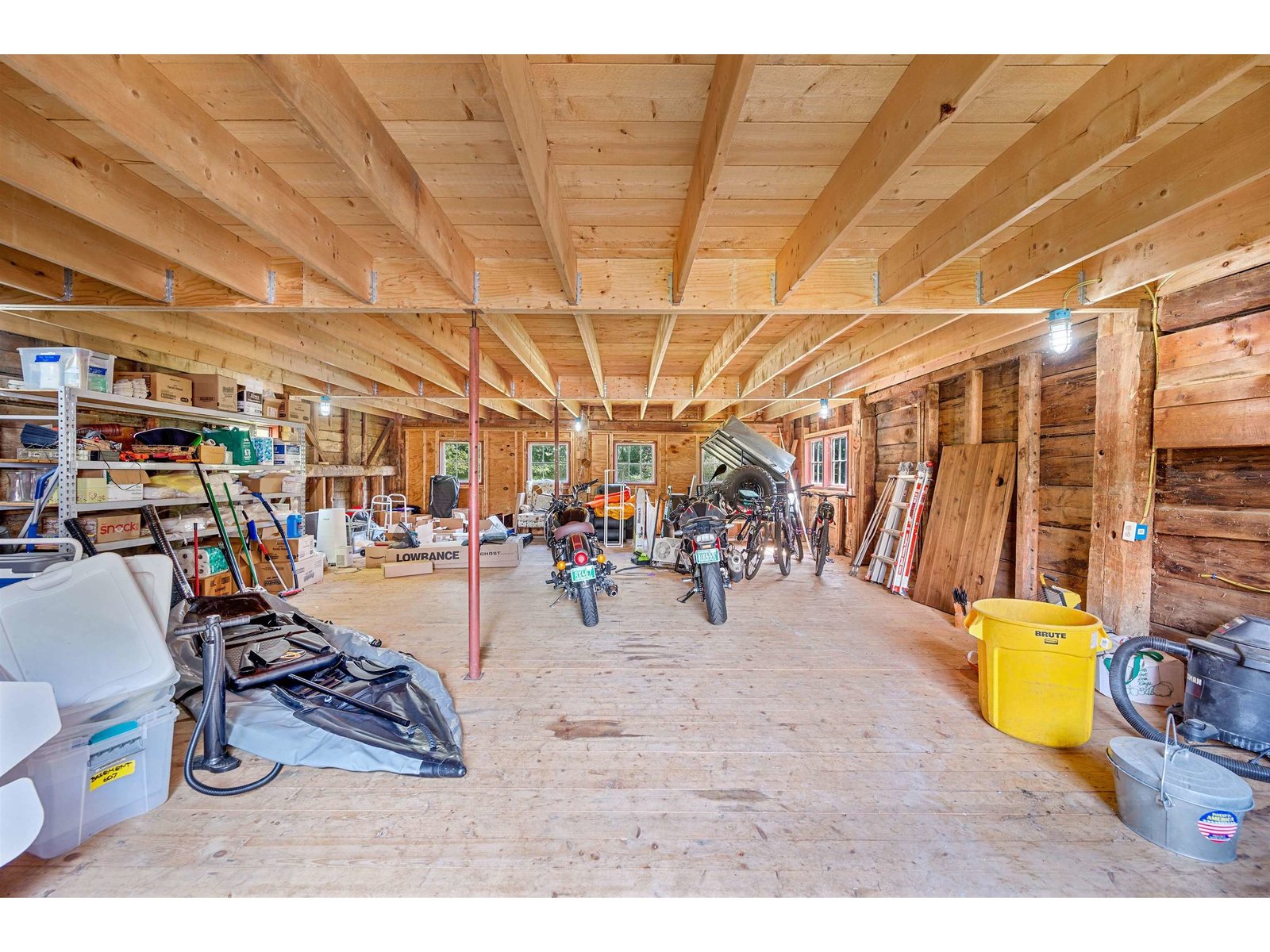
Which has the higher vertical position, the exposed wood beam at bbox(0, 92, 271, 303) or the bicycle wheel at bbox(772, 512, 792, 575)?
the exposed wood beam at bbox(0, 92, 271, 303)

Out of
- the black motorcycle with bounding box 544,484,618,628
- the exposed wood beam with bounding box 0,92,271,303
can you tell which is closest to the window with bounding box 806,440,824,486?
the black motorcycle with bounding box 544,484,618,628

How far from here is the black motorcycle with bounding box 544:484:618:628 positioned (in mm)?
3672

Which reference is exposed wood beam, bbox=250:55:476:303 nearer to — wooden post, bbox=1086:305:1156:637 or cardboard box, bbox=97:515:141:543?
cardboard box, bbox=97:515:141:543

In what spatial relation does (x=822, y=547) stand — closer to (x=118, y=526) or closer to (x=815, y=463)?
(x=815, y=463)

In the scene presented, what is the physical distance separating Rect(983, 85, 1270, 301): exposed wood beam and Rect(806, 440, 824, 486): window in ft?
18.5

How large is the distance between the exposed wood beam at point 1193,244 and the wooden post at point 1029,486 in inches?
42.8

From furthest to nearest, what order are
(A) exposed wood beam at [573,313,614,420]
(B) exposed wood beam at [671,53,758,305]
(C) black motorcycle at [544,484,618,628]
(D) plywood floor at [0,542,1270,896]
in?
(C) black motorcycle at [544,484,618,628] → (A) exposed wood beam at [573,313,614,420] → (D) plywood floor at [0,542,1270,896] → (B) exposed wood beam at [671,53,758,305]

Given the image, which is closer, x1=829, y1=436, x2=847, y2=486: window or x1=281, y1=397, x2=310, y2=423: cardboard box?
x1=281, y1=397, x2=310, y2=423: cardboard box

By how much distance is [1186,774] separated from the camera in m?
1.53

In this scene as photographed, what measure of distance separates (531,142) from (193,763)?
2.73 meters

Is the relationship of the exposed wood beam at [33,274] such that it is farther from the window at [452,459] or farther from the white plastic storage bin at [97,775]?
the window at [452,459]
